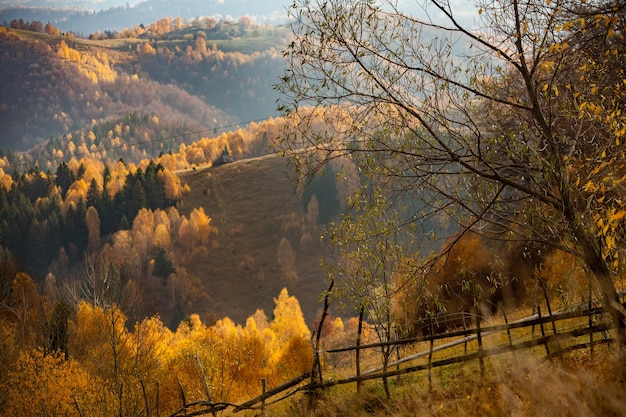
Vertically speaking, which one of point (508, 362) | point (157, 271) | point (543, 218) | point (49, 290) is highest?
point (543, 218)

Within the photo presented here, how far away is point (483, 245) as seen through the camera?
95.6 ft

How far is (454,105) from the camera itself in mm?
8156

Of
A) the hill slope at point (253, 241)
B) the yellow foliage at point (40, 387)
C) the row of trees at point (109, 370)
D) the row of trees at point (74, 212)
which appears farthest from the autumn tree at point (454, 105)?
the row of trees at point (74, 212)

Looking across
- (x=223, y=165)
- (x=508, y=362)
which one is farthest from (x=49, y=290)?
(x=223, y=165)

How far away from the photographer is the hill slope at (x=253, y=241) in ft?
489

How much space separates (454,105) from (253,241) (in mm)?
160366

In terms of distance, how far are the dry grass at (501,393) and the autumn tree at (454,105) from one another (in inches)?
37.7

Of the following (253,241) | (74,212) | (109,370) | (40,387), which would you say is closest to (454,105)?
(109,370)

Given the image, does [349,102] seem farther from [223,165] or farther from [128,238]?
[223,165]

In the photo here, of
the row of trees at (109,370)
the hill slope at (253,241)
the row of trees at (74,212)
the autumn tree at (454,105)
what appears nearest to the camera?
the autumn tree at (454,105)

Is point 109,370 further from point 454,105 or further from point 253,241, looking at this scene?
point 253,241

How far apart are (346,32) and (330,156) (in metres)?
1.81

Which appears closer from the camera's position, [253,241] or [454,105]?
[454,105]

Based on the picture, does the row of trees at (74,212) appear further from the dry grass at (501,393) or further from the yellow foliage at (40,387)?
the dry grass at (501,393)
